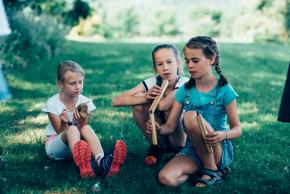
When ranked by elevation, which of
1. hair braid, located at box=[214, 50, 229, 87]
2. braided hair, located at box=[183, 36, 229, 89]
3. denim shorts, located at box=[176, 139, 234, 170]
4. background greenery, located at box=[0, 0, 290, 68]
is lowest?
denim shorts, located at box=[176, 139, 234, 170]

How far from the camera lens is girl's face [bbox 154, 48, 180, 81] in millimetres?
3689

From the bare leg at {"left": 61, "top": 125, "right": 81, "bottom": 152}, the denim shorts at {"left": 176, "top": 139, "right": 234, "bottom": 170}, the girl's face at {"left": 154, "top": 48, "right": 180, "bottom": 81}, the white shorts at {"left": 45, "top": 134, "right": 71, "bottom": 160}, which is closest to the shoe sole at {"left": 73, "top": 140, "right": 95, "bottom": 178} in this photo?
the bare leg at {"left": 61, "top": 125, "right": 81, "bottom": 152}

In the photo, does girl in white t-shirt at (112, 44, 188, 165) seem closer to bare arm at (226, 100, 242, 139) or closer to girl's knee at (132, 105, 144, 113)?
girl's knee at (132, 105, 144, 113)

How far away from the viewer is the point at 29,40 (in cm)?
1100

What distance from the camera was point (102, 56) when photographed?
11961 mm

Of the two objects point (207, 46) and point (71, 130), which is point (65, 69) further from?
point (207, 46)

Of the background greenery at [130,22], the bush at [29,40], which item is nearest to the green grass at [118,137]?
the bush at [29,40]

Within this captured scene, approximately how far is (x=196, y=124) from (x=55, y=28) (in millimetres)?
10377

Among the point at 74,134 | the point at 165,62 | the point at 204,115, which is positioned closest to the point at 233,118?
the point at 204,115

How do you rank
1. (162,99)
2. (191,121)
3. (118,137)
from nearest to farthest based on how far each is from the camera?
(191,121), (162,99), (118,137)

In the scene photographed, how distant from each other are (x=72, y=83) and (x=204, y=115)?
3.33 feet

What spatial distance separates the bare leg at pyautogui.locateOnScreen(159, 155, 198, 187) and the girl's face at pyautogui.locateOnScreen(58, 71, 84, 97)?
0.90 metres

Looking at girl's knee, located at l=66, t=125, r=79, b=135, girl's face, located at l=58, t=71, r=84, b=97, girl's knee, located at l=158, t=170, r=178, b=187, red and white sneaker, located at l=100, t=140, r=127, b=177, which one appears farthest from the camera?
girl's face, located at l=58, t=71, r=84, b=97

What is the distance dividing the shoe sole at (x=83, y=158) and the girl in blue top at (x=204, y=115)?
0.49m
